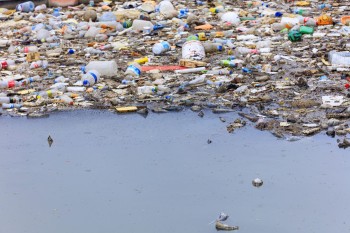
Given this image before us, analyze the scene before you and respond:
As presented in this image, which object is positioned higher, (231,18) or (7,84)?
(7,84)

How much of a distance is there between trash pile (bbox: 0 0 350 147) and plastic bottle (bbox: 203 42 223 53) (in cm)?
1

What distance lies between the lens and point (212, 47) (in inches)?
332

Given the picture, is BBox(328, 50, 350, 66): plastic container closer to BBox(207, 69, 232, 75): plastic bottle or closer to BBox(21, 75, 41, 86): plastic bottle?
BBox(207, 69, 232, 75): plastic bottle

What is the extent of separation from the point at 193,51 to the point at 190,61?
294mm

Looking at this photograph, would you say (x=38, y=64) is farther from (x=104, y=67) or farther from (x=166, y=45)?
(x=166, y=45)

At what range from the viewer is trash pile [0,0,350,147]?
6.89 m

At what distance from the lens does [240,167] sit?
5.56 m

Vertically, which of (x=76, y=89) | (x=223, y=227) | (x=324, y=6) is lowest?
(x=324, y=6)

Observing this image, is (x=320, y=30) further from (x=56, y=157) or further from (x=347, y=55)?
(x=56, y=157)

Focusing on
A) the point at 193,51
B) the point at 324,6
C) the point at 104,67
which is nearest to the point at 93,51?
the point at 104,67

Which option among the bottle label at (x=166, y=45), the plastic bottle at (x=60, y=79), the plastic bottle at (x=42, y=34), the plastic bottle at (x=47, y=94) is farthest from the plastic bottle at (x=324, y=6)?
the plastic bottle at (x=47, y=94)

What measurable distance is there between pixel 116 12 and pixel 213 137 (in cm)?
475

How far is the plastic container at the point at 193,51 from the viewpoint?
8195mm

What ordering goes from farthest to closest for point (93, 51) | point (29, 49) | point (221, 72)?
point (29, 49) → point (93, 51) → point (221, 72)
